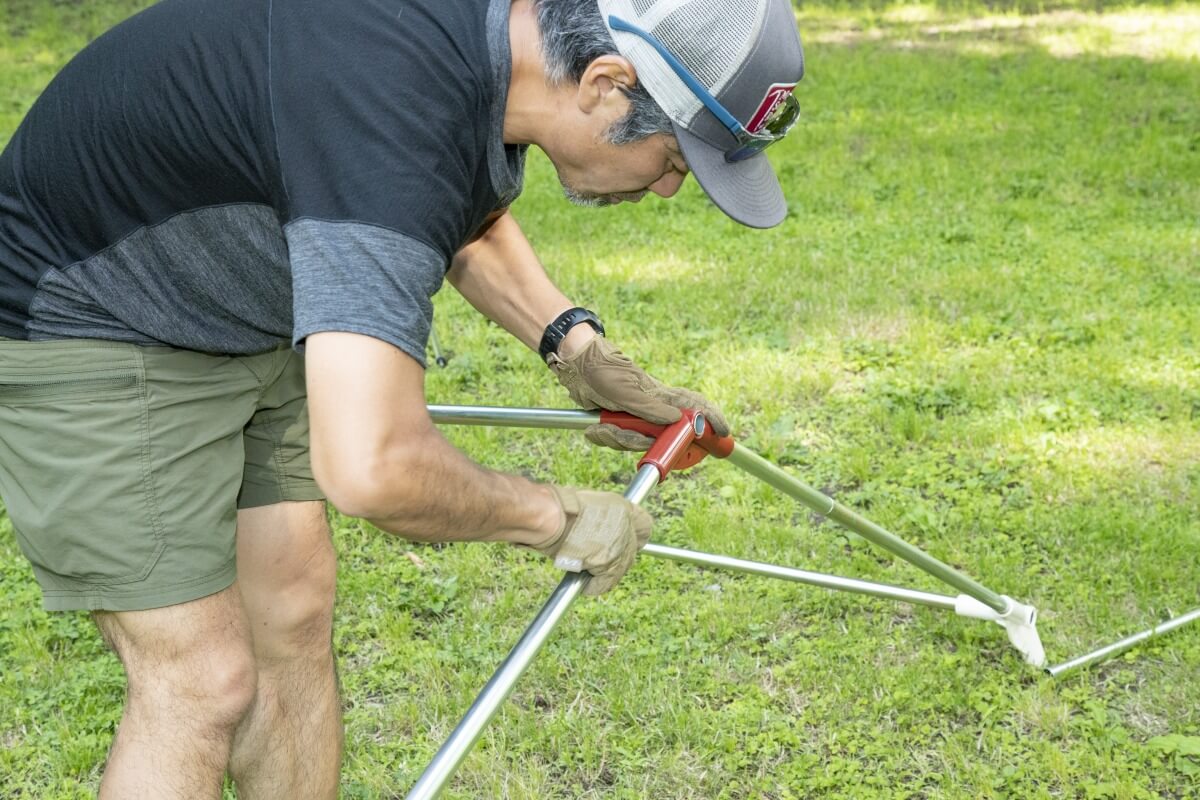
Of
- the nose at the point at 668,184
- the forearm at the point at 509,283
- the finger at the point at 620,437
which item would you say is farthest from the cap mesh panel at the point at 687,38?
the finger at the point at 620,437

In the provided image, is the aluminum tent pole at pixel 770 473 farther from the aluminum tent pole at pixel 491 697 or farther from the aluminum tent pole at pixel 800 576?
the aluminum tent pole at pixel 491 697

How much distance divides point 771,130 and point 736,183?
11 cm

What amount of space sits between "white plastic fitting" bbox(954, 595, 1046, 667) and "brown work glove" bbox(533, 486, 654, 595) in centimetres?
147

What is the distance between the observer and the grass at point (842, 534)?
3281 mm

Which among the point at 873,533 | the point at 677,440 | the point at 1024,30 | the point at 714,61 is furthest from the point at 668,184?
the point at 1024,30

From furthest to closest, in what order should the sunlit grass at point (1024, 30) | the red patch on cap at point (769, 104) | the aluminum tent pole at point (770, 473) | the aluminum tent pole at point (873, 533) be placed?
the sunlit grass at point (1024, 30) → the aluminum tent pole at point (873, 533) → the aluminum tent pole at point (770, 473) → the red patch on cap at point (769, 104)

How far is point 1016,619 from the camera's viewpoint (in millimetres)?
3492

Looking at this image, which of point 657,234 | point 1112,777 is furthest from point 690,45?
point 657,234

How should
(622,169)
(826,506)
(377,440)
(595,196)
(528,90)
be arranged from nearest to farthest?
(377,440), (528,90), (622,169), (595,196), (826,506)

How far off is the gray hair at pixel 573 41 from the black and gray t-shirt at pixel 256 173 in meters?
0.07

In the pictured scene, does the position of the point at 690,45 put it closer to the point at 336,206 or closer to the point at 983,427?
the point at 336,206

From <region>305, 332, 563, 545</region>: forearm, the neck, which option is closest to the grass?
<region>305, 332, 563, 545</region>: forearm

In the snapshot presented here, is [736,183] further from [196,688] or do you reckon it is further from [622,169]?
[196,688]

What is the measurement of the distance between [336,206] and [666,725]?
1.99m
